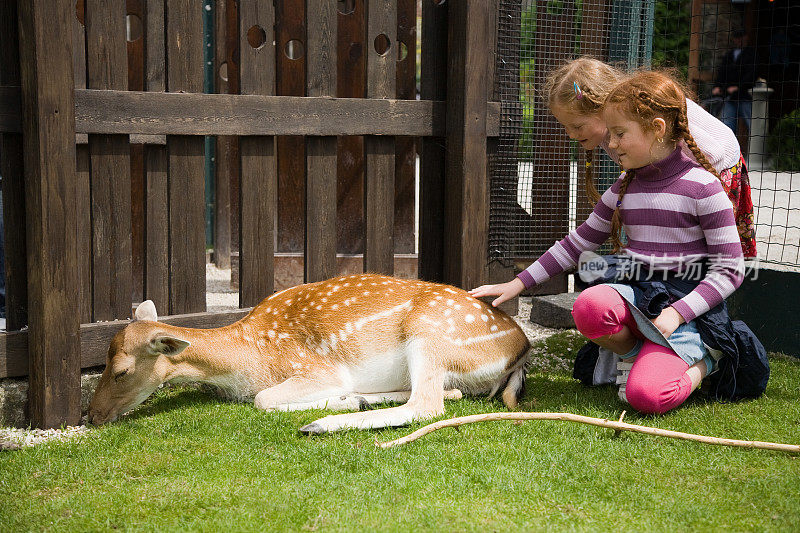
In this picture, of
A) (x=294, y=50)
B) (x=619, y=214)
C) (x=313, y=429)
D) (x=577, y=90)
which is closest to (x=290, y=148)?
(x=294, y=50)

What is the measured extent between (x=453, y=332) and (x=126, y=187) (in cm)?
169

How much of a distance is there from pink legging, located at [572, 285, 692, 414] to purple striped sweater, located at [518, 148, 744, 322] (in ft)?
0.70

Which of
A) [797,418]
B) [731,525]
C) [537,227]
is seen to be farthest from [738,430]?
[537,227]

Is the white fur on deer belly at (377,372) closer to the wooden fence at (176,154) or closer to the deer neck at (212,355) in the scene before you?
the deer neck at (212,355)

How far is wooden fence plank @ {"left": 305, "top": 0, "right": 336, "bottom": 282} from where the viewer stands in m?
4.64

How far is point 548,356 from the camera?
16.6 ft

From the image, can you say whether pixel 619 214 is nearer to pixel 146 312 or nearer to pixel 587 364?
pixel 587 364

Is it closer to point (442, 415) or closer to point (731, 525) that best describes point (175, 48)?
point (442, 415)

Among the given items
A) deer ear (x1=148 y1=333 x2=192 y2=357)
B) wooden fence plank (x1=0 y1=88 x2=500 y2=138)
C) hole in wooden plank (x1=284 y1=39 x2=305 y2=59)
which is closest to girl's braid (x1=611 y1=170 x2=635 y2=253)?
wooden fence plank (x1=0 y1=88 x2=500 y2=138)

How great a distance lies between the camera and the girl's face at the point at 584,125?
4344 millimetres

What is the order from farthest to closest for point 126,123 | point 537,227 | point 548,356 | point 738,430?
point 537,227 < point 548,356 < point 126,123 < point 738,430

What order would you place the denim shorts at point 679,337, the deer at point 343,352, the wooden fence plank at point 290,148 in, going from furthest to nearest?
the wooden fence plank at point 290,148
the deer at point 343,352
the denim shorts at point 679,337

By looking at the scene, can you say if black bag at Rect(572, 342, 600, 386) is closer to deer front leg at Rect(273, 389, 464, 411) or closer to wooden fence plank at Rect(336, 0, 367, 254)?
deer front leg at Rect(273, 389, 464, 411)

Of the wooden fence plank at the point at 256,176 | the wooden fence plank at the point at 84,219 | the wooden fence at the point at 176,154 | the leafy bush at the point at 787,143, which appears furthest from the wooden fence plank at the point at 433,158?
the leafy bush at the point at 787,143
